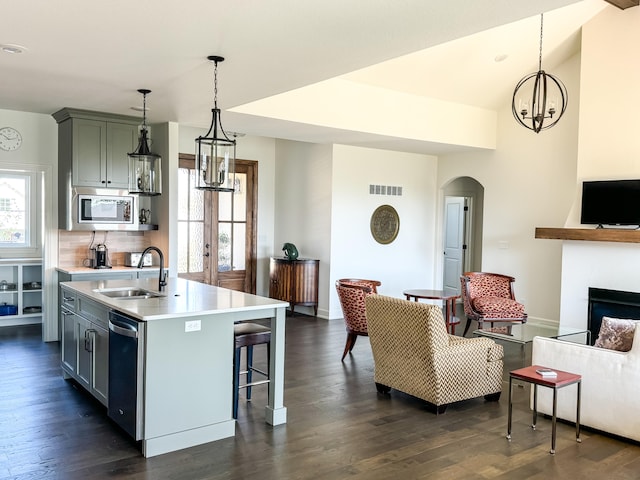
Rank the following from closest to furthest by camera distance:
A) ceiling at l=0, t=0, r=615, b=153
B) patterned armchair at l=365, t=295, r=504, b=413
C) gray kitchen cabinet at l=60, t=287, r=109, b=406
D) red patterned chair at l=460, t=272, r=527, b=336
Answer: ceiling at l=0, t=0, r=615, b=153 → gray kitchen cabinet at l=60, t=287, r=109, b=406 → patterned armchair at l=365, t=295, r=504, b=413 → red patterned chair at l=460, t=272, r=527, b=336

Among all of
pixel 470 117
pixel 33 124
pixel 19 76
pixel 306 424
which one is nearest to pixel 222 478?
pixel 306 424

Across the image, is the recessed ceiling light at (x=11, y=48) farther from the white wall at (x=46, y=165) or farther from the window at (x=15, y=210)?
the window at (x=15, y=210)

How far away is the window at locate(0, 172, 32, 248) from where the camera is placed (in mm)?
6961

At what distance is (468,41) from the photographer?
22.1 ft

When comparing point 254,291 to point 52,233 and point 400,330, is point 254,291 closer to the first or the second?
point 52,233

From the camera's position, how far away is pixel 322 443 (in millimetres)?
3674

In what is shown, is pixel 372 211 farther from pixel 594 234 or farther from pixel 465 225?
pixel 594 234

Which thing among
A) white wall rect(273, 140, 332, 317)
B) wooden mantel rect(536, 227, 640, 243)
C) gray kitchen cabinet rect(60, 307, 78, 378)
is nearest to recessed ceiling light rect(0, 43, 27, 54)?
gray kitchen cabinet rect(60, 307, 78, 378)

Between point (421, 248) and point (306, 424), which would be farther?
point (421, 248)

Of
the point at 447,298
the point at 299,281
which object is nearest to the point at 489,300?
the point at 447,298

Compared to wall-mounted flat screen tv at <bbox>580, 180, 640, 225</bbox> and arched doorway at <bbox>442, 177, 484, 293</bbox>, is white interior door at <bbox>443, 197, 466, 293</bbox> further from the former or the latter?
wall-mounted flat screen tv at <bbox>580, 180, 640, 225</bbox>

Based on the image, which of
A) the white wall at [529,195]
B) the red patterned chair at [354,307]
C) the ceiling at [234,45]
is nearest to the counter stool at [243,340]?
the red patterned chair at [354,307]

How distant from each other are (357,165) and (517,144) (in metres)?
2.40

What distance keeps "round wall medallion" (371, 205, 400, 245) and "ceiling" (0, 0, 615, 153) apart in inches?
87.0
